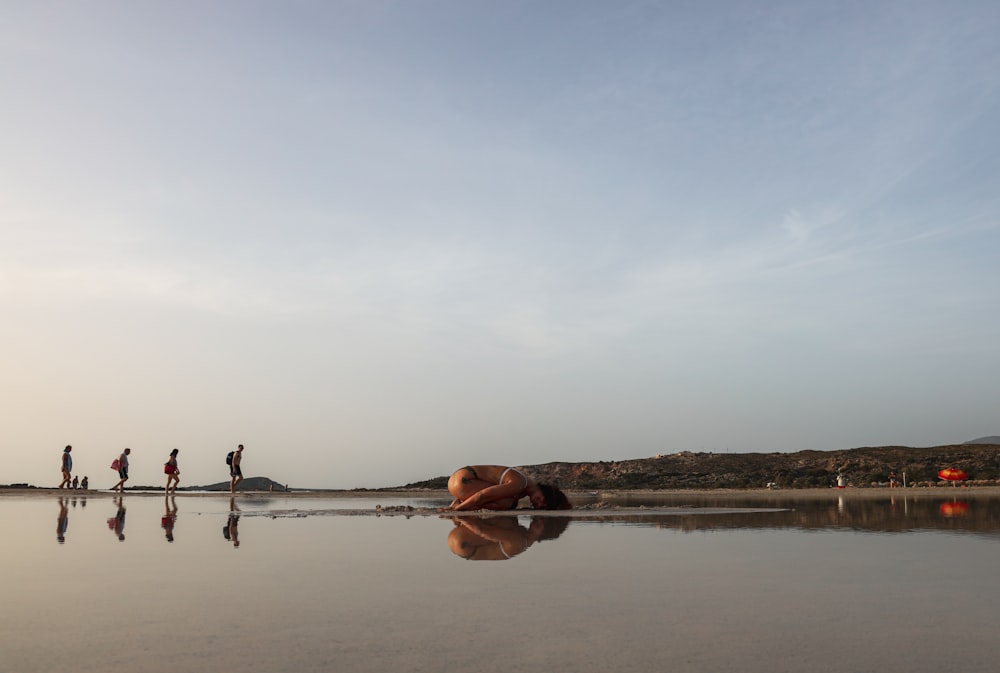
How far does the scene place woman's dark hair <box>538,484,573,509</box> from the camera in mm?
20422

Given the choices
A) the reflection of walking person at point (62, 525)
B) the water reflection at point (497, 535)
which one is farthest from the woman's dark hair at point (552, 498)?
the reflection of walking person at point (62, 525)

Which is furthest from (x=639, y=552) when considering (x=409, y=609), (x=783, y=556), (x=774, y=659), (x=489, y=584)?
(x=774, y=659)

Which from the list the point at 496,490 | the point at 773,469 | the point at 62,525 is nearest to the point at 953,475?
the point at 773,469

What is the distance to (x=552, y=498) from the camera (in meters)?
20.5

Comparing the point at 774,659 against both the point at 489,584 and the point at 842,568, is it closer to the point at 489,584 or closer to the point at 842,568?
the point at 489,584

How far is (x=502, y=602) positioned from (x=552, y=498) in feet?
48.2

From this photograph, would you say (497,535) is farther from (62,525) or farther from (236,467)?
(236,467)

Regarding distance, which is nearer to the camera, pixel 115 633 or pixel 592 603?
pixel 115 633

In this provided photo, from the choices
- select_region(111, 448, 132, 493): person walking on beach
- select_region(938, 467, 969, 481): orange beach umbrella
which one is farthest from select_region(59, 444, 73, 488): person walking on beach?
select_region(938, 467, 969, 481): orange beach umbrella

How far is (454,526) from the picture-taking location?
14.2 meters

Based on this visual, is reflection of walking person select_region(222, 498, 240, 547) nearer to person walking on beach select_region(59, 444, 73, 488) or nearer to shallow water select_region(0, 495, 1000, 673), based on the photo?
shallow water select_region(0, 495, 1000, 673)

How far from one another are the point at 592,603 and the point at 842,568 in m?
3.30

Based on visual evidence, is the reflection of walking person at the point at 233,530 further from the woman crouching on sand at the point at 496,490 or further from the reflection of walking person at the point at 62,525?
the woman crouching on sand at the point at 496,490

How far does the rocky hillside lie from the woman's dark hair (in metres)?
23.0
